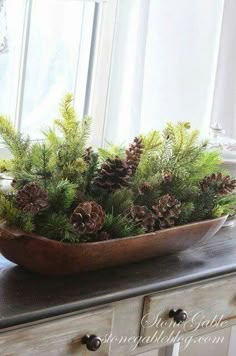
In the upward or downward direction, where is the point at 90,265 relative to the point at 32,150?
downward

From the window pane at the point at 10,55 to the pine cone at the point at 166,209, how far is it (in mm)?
655

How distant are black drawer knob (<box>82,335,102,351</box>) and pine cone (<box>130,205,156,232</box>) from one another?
0.21m

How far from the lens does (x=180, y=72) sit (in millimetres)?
1721

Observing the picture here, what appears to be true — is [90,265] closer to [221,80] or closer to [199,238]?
[199,238]

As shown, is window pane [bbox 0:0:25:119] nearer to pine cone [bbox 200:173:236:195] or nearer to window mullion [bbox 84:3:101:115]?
window mullion [bbox 84:3:101:115]

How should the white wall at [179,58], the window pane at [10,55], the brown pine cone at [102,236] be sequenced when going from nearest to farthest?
the brown pine cone at [102,236], the window pane at [10,55], the white wall at [179,58]

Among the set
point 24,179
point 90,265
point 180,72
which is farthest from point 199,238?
point 180,72

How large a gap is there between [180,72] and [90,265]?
80 cm

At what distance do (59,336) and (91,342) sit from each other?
0.06 meters

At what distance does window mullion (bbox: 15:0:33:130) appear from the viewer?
1608 mm

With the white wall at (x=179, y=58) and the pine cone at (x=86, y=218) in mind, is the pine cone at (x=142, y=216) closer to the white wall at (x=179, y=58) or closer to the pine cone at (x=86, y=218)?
the pine cone at (x=86, y=218)

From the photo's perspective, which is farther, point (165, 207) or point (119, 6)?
point (119, 6)

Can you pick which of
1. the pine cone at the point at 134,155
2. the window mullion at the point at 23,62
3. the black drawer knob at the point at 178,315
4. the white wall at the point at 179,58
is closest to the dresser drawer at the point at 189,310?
the black drawer knob at the point at 178,315

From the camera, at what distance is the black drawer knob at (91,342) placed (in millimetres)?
1032
